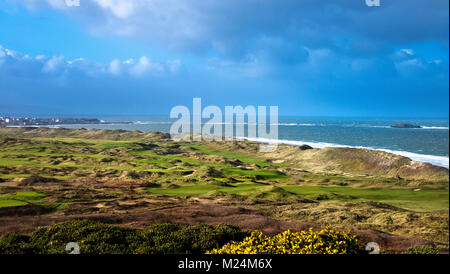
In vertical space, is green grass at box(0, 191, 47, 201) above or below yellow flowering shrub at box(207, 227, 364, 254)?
above

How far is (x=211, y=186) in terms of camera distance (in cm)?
1614

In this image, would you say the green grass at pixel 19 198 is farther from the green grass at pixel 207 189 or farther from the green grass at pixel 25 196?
the green grass at pixel 207 189

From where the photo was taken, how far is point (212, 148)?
19.0m

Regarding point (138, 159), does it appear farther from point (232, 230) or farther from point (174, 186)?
point (232, 230)

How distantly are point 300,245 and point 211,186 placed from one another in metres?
8.22

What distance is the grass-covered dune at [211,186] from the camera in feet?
38.7

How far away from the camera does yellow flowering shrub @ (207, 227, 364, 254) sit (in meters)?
8.00

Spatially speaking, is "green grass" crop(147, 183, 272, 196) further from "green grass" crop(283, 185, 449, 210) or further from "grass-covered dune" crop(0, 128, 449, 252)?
"green grass" crop(283, 185, 449, 210)

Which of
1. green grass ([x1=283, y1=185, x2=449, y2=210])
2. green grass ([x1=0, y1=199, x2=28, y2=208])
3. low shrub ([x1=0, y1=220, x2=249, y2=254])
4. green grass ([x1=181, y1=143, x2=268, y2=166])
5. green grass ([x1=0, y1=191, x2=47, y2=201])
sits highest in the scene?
green grass ([x1=181, y1=143, x2=268, y2=166])

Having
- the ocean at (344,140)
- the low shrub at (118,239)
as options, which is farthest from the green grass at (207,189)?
the low shrub at (118,239)

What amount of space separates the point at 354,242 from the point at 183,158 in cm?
1082

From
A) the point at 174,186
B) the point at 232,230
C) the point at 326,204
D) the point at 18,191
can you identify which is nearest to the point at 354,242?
the point at 232,230

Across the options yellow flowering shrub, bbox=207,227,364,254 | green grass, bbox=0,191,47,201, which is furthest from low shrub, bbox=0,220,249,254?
green grass, bbox=0,191,47,201

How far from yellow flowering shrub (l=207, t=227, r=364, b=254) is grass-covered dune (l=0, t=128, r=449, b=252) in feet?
11.5
